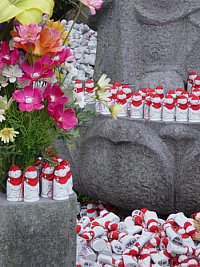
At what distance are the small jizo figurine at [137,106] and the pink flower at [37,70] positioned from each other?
1534 mm

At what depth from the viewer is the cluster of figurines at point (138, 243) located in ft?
8.87

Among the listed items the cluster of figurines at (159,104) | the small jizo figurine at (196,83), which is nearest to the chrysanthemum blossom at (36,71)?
the cluster of figurines at (159,104)

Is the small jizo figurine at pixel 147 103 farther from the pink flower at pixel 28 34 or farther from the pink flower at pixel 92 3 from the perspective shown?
the pink flower at pixel 28 34

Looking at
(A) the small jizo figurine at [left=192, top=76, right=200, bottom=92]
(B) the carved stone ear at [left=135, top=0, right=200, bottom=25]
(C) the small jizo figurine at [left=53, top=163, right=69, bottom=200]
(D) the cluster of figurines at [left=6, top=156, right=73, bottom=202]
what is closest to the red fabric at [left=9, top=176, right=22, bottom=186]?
(D) the cluster of figurines at [left=6, top=156, right=73, bottom=202]

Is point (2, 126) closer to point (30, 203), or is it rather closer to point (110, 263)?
point (30, 203)

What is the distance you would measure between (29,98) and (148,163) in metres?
1.61

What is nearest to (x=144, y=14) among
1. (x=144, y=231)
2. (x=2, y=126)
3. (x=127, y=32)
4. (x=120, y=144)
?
(x=127, y=32)

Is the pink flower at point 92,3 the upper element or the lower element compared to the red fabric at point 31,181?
upper

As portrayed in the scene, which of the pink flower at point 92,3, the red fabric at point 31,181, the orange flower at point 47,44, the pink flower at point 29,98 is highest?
the pink flower at point 92,3

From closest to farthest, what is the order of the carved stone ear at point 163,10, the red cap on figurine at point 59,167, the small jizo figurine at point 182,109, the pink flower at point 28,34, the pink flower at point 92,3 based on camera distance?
1. the pink flower at point 28,34
2. the pink flower at point 92,3
3. the red cap on figurine at point 59,167
4. the small jizo figurine at point 182,109
5. the carved stone ear at point 163,10

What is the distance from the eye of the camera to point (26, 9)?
167 centimetres

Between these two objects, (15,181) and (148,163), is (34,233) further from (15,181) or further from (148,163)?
(148,163)

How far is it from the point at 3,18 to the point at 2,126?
0.31m

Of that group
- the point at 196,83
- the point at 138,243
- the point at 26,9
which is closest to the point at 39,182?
the point at 26,9
